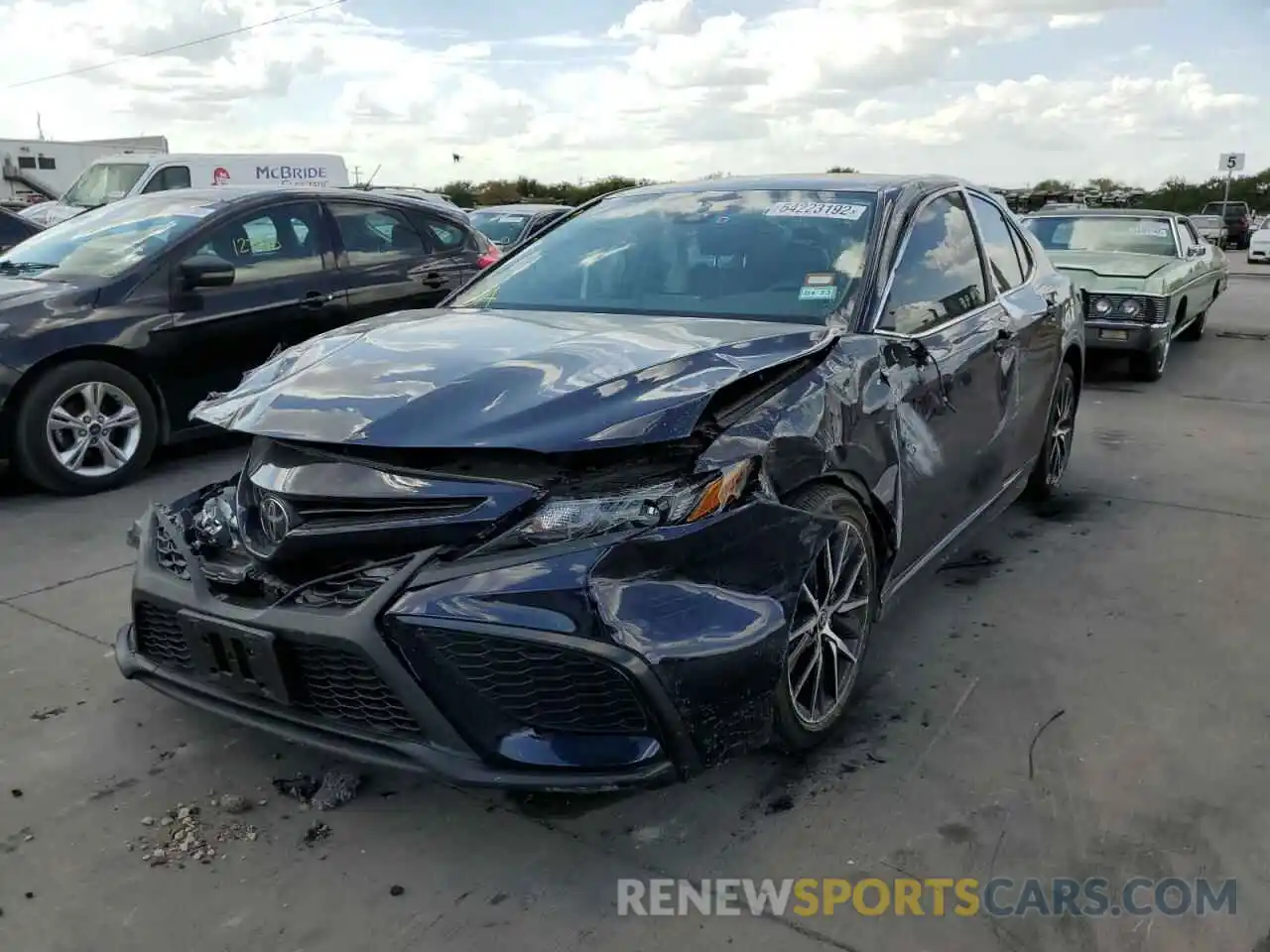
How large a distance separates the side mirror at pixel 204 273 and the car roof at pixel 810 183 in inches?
103

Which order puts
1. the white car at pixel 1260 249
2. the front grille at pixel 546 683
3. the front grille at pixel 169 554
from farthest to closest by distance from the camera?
1. the white car at pixel 1260 249
2. the front grille at pixel 169 554
3. the front grille at pixel 546 683

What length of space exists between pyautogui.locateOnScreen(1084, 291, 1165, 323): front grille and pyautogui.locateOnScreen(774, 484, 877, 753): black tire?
22.5 ft

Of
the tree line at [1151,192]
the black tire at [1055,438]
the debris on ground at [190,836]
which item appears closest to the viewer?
the debris on ground at [190,836]

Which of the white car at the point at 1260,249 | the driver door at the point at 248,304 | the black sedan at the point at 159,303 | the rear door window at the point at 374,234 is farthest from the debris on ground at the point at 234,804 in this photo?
the white car at the point at 1260,249

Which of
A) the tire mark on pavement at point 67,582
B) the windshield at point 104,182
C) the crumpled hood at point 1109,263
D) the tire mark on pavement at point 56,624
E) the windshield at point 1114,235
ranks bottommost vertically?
the tire mark on pavement at point 56,624

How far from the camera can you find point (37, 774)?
296 centimetres

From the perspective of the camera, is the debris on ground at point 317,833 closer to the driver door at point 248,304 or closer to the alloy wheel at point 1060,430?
the driver door at point 248,304

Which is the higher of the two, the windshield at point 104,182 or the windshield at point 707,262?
the windshield at point 104,182

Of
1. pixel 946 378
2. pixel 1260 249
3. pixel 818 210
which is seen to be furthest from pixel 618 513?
pixel 1260 249

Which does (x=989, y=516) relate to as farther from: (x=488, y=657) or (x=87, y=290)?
(x=87, y=290)

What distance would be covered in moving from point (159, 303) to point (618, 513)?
14.3 feet

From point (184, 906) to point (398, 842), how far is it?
50cm

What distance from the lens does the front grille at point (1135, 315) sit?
8.91m

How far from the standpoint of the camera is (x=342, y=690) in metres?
2.49
